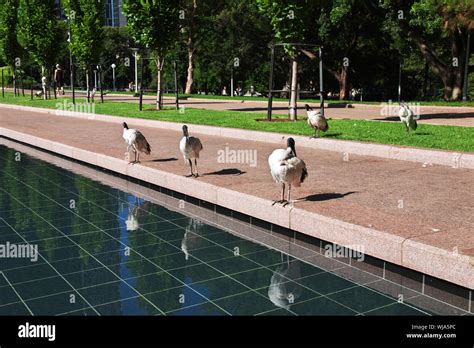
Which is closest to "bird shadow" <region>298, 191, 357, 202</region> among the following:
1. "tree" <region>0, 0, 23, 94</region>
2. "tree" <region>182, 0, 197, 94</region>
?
"tree" <region>0, 0, 23, 94</region>

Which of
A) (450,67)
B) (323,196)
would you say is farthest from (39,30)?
(323,196)

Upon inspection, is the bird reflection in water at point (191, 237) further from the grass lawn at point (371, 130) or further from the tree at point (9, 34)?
the tree at point (9, 34)

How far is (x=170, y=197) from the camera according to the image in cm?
1044

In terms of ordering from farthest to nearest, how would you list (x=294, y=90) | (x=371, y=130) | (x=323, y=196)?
(x=294, y=90)
(x=371, y=130)
(x=323, y=196)

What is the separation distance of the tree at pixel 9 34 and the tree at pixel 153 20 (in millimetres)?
23408

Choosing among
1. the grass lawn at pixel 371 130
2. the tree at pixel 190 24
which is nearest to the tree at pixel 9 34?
the tree at pixel 190 24

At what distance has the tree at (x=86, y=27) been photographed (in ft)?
119

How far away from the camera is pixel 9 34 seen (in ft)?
151

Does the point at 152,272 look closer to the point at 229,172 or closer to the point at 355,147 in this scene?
the point at 229,172

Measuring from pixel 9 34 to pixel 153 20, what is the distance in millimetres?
24930

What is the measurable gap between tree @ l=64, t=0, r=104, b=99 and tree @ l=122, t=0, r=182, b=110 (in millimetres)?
10019

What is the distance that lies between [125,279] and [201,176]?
465 centimetres

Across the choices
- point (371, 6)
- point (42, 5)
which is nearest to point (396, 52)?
point (371, 6)

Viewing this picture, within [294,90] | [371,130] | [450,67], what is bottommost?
[371,130]
